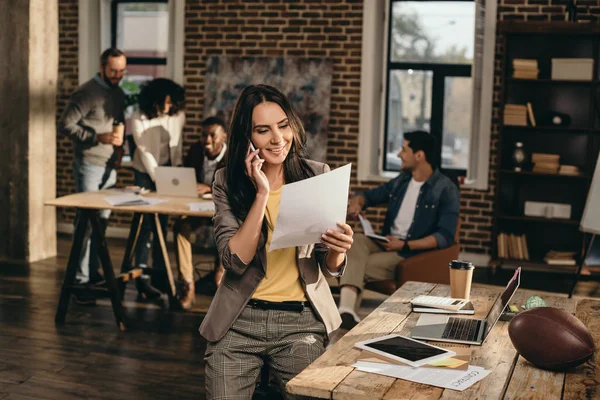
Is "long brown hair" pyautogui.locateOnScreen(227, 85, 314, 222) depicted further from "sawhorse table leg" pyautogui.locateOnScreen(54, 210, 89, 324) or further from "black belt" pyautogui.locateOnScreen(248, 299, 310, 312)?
"sawhorse table leg" pyautogui.locateOnScreen(54, 210, 89, 324)

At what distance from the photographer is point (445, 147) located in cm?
783

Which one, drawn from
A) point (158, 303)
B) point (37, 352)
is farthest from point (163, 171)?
point (37, 352)

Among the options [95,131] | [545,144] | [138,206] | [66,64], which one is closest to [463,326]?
[138,206]

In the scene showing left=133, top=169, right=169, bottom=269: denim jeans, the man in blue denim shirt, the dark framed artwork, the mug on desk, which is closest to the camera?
the mug on desk

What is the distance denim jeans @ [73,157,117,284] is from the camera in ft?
19.6

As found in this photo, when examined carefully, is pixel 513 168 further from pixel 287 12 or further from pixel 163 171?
pixel 163 171

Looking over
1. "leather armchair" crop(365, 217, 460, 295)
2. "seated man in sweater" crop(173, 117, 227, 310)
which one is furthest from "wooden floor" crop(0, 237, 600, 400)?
"leather armchair" crop(365, 217, 460, 295)

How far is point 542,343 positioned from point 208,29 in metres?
6.53

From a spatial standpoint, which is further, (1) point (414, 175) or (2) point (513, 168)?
(2) point (513, 168)

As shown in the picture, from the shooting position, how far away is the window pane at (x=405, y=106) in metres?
7.83

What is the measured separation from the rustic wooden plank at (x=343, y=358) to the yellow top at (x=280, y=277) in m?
0.24

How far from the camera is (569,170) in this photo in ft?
22.8

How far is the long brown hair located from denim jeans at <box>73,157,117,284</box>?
350cm

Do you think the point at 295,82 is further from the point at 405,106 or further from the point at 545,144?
the point at 545,144
